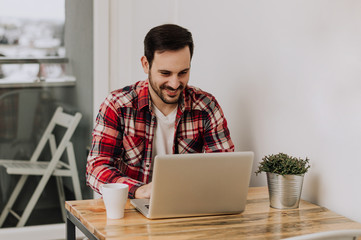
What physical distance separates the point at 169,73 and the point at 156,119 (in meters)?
0.22

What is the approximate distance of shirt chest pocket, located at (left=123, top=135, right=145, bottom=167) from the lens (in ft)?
6.70

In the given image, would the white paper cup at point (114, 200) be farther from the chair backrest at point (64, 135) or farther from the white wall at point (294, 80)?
the chair backrest at point (64, 135)

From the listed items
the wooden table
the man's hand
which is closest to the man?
the man's hand

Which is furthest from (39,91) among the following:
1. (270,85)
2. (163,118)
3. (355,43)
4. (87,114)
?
(355,43)

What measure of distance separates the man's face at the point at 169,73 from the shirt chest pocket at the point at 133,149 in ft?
0.65

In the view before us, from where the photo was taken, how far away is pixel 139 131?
205cm

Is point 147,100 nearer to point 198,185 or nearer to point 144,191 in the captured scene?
point 144,191

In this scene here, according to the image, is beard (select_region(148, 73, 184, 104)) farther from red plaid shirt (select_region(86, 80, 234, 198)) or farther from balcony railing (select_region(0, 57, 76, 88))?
balcony railing (select_region(0, 57, 76, 88))

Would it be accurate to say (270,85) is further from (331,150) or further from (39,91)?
(39,91)

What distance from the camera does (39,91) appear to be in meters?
3.13

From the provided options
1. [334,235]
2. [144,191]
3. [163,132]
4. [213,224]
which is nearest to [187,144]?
[163,132]

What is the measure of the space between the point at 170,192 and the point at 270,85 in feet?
2.50

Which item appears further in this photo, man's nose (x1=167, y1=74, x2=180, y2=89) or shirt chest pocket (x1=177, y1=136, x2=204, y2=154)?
shirt chest pocket (x1=177, y1=136, x2=204, y2=154)

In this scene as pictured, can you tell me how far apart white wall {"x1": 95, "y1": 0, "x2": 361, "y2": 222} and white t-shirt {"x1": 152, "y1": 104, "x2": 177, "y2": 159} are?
35 cm
